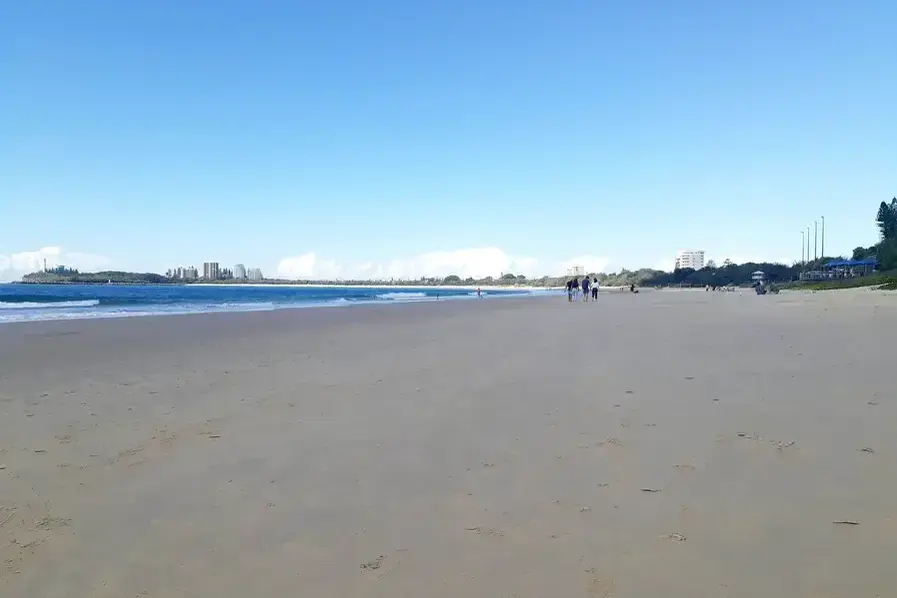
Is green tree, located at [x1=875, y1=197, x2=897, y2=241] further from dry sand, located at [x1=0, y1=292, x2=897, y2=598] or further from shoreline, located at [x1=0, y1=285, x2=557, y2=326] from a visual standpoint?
dry sand, located at [x1=0, y1=292, x2=897, y2=598]

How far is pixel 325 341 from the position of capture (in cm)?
1250

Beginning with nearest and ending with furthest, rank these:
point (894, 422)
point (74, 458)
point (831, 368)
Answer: point (74, 458) → point (894, 422) → point (831, 368)

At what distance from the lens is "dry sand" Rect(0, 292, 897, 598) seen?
2428mm

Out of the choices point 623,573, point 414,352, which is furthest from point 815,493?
point 414,352

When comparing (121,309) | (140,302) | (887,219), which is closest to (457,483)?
(121,309)

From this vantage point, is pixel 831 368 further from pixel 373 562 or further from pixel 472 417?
pixel 373 562

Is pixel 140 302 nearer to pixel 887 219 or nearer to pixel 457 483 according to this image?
pixel 457 483

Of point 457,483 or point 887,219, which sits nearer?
point 457,483

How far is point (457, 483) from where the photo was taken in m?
3.49

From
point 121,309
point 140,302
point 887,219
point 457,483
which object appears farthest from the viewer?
point 887,219

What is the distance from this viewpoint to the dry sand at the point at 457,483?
243 cm

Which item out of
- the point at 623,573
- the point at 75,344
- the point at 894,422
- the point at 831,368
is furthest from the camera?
the point at 75,344

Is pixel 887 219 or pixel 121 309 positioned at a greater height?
pixel 887 219

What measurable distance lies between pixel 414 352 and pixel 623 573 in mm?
7992
